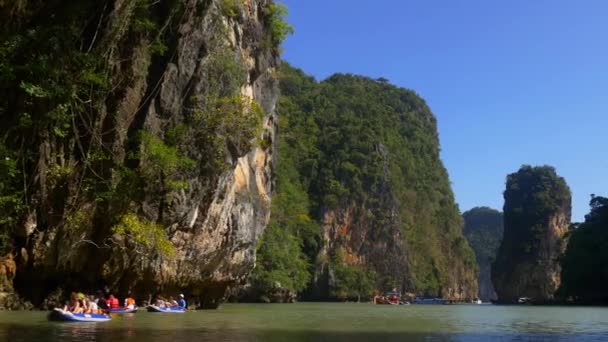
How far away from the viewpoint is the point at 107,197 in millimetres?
19359

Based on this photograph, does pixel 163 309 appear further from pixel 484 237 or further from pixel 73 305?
pixel 484 237

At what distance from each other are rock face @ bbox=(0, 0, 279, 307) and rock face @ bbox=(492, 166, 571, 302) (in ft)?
187

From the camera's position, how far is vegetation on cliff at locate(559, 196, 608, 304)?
51.2 meters

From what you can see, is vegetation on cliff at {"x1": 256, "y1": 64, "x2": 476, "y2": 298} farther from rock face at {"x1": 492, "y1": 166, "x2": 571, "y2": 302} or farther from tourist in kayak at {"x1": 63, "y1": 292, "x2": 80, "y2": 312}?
tourist in kayak at {"x1": 63, "y1": 292, "x2": 80, "y2": 312}

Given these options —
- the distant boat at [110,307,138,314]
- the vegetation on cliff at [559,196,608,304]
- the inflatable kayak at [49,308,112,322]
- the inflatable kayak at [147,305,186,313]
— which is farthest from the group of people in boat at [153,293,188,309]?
the vegetation on cliff at [559,196,608,304]

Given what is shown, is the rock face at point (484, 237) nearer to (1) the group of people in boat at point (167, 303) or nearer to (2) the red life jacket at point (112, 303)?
(1) the group of people in boat at point (167, 303)

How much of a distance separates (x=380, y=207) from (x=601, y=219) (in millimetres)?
23600

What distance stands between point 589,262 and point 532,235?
2426cm

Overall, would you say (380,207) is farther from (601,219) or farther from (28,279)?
(28,279)

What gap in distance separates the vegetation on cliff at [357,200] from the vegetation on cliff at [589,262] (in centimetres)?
1954

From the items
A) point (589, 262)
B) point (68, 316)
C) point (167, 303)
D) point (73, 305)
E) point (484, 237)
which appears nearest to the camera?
point (68, 316)

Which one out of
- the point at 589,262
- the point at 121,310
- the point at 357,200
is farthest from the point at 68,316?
the point at 357,200

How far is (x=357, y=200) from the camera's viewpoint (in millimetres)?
68625

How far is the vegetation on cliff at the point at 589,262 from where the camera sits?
168 ft
